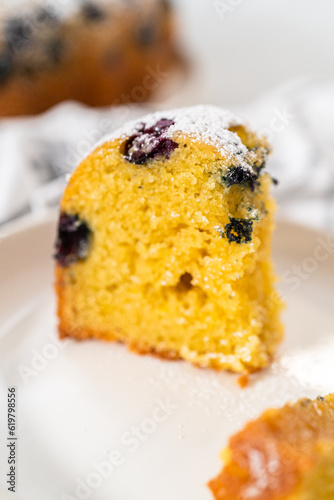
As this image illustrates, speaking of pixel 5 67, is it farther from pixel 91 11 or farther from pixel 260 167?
pixel 260 167

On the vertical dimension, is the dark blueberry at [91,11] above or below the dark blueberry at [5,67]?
above

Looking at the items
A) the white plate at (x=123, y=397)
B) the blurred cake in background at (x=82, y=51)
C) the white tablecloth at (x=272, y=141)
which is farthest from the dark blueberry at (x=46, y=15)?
the white plate at (x=123, y=397)

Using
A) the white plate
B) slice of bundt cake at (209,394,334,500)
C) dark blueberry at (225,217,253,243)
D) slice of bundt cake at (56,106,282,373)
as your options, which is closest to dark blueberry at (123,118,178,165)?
slice of bundt cake at (56,106,282,373)

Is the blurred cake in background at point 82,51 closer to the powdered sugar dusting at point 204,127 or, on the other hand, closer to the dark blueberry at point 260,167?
the powdered sugar dusting at point 204,127

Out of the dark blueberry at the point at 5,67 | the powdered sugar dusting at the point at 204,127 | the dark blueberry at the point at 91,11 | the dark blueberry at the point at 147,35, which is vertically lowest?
the dark blueberry at the point at 5,67

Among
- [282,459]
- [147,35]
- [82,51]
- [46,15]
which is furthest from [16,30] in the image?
[282,459]

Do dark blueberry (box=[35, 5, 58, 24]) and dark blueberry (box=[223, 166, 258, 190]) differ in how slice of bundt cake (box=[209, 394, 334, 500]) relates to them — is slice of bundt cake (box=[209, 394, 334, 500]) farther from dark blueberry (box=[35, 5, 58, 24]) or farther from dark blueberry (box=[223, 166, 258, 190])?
dark blueberry (box=[35, 5, 58, 24])

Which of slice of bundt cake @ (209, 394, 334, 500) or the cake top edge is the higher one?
the cake top edge

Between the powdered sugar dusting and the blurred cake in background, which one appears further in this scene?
the blurred cake in background
